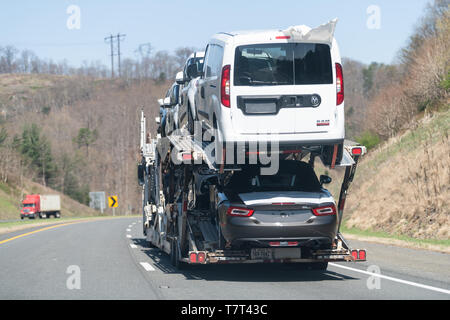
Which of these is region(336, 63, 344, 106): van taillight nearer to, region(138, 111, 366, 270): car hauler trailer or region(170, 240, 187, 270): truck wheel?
region(138, 111, 366, 270): car hauler trailer

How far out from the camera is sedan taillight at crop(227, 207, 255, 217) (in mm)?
10008


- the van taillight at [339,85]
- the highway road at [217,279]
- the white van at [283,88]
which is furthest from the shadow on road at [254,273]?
the van taillight at [339,85]

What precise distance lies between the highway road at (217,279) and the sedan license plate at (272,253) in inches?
17.1

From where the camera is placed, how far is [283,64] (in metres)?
9.71

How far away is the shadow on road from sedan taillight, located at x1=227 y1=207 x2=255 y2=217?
1.33 meters

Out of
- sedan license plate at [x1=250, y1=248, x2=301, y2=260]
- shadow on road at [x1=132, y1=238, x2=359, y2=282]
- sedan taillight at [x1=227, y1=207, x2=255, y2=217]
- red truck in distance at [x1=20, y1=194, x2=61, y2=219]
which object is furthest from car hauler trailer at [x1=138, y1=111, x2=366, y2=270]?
red truck in distance at [x1=20, y1=194, x2=61, y2=219]

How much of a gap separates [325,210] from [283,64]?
2449 mm

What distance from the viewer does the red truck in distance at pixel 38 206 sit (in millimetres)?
71875

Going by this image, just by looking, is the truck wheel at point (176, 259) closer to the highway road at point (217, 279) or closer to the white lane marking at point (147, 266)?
the highway road at point (217, 279)

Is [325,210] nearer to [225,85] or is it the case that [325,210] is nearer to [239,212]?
[239,212]

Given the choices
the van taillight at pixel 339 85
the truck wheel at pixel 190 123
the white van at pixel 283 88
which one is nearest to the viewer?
the white van at pixel 283 88

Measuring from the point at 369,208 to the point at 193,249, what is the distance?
19.0 meters
